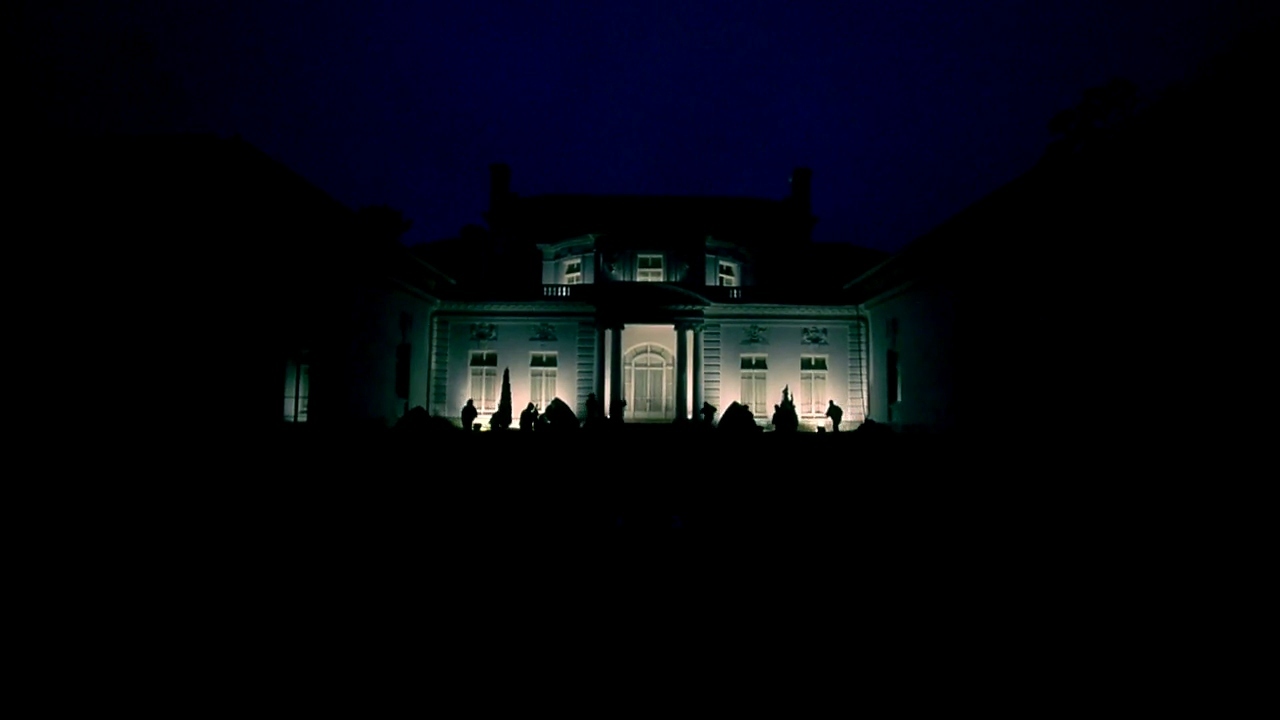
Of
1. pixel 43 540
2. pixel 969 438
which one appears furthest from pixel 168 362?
pixel 969 438

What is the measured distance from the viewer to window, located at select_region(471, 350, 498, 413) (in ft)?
56.9

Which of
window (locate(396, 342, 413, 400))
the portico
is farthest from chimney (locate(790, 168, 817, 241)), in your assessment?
window (locate(396, 342, 413, 400))

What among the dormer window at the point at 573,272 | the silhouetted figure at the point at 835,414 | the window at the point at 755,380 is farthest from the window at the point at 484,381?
the silhouetted figure at the point at 835,414

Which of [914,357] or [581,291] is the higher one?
[581,291]

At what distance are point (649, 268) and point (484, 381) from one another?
21.4 feet

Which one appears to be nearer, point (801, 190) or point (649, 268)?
point (649, 268)

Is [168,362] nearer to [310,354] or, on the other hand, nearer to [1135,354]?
[310,354]

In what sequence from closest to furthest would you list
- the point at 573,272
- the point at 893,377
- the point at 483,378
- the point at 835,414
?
the point at 835,414 < the point at 893,377 < the point at 483,378 < the point at 573,272

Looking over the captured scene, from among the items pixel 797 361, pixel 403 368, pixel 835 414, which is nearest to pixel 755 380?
pixel 797 361

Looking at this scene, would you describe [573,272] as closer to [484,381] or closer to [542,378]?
[542,378]

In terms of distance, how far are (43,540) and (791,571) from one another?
676 centimetres

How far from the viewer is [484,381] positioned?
1738 cm

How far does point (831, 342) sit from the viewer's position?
57.8ft

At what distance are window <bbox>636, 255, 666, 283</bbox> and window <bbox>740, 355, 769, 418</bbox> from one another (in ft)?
13.2
